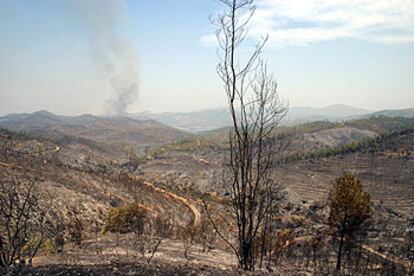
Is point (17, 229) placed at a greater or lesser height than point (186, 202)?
greater

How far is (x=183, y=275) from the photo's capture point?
4.73 m

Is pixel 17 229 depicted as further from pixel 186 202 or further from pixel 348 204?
pixel 186 202

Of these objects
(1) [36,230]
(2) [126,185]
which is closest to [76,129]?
(2) [126,185]

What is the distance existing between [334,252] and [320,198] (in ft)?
59.4

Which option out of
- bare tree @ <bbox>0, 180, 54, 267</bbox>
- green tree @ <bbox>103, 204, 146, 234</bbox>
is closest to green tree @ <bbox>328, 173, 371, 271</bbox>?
green tree @ <bbox>103, 204, 146, 234</bbox>

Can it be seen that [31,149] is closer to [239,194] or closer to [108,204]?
[108,204]

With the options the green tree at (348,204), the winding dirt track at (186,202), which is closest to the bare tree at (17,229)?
the winding dirt track at (186,202)

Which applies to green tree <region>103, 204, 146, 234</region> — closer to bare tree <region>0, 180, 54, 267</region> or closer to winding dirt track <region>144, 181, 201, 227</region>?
bare tree <region>0, 180, 54, 267</region>

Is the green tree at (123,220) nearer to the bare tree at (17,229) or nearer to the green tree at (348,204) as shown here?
the bare tree at (17,229)

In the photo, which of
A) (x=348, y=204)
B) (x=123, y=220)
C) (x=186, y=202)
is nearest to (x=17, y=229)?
(x=348, y=204)

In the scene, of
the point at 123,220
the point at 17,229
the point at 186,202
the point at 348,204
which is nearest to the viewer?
the point at 17,229

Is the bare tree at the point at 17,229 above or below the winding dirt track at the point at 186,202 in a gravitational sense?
above

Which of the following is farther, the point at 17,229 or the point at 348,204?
the point at 348,204

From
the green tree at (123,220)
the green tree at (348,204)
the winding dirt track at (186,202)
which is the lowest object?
the winding dirt track at (186,202)
